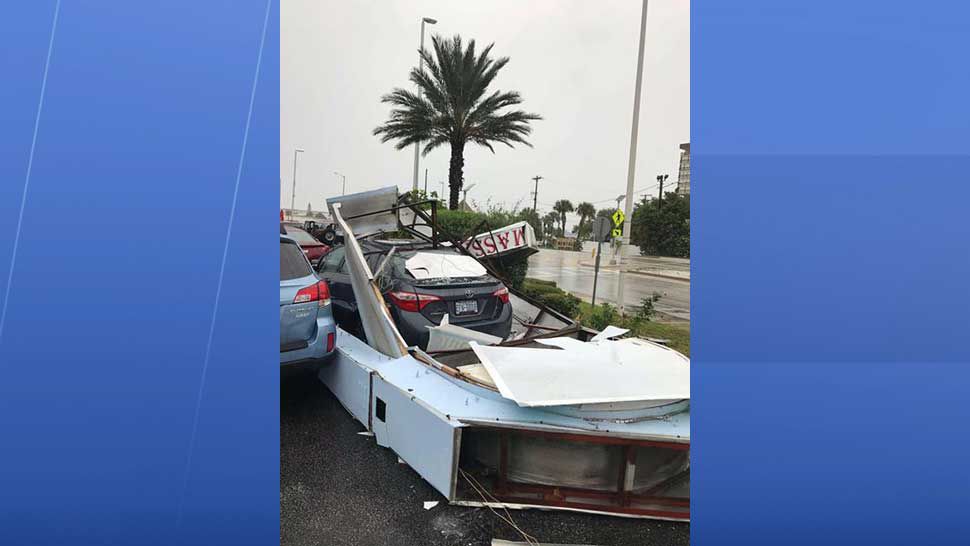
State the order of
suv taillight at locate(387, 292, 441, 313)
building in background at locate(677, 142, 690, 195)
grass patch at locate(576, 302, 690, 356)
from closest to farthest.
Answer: building in background at locate(677, 142, 690, 195) < suv taillight at locate(387, 292, 441, 313) < grass patch at locate(576, 302, 690, 356)

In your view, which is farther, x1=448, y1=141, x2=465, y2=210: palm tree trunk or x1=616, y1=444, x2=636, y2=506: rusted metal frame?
x1=448, y1=141, x2=465, y2=210: palm tree trunk

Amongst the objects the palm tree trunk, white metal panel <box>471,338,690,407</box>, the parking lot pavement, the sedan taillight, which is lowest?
the parking lot pavement

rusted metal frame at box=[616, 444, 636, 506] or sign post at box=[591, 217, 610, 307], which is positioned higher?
sign post at box=[591, 217, 610, 307]

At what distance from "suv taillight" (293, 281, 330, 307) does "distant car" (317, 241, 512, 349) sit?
44 cm

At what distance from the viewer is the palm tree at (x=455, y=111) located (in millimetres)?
9969

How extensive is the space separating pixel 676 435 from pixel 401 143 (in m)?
9.24

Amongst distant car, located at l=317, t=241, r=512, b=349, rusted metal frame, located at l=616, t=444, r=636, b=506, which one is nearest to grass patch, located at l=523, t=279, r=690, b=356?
distant car, located at l=317, t=241, r=512, b=349

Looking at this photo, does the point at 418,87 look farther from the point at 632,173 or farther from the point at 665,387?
the point at 665,387

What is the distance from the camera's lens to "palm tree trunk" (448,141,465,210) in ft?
34.5

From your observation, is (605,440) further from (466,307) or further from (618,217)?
(618,217)

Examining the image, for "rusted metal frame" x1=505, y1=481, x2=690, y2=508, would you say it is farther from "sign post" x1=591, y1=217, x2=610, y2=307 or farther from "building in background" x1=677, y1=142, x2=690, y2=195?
"sign post" x1=591, y1=217, x2=610, y2=307

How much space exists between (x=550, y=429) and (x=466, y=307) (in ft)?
5.47

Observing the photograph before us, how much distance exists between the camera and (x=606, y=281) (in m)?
8.27

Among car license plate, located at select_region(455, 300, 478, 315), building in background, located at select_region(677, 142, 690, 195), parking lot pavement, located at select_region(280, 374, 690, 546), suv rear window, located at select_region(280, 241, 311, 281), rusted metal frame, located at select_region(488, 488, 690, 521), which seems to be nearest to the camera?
building in background, located at select_region(677, 142, 690, 195)
